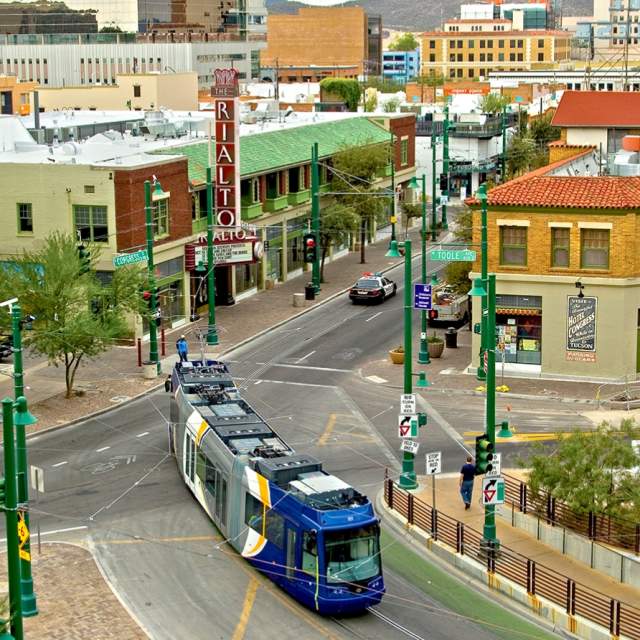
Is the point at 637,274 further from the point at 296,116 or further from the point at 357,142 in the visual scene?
the point at 296,116

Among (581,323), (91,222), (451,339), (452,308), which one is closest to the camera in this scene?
(581,323)

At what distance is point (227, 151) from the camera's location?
65.4 m

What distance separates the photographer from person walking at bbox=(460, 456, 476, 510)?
3522 cm

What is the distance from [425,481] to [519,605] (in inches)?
372

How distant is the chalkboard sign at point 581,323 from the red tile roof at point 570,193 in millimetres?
3685

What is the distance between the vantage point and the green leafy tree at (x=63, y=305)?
46969 mm

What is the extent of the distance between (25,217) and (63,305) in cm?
1407

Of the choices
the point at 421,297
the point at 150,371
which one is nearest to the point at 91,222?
the point at 150,371

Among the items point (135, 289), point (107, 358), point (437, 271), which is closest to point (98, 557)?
point (135, 289)

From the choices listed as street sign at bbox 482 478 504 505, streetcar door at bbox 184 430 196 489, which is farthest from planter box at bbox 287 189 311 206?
street sign at bbox 482 478 504 505

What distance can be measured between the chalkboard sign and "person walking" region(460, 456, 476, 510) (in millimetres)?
16939

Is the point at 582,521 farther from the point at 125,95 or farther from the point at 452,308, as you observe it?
the point at 125,95

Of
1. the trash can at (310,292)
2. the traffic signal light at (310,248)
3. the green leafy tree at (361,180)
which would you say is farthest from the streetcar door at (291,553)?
the green leafy tree at (361,180)

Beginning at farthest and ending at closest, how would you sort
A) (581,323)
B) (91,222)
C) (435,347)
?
(91,222), (435,347), (581,323)
